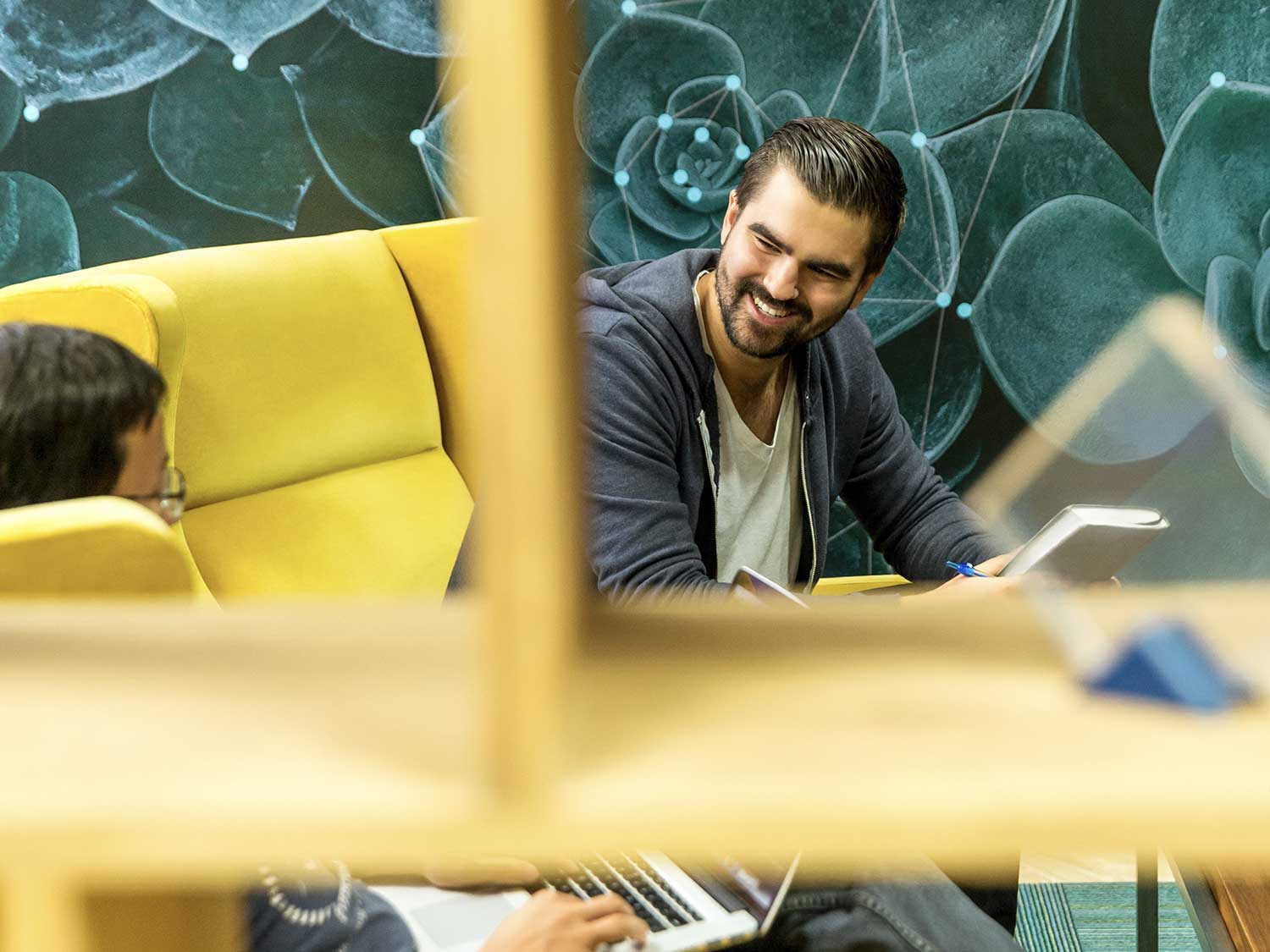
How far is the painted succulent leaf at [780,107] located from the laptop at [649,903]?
1584mm

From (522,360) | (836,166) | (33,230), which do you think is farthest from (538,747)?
(33,230)

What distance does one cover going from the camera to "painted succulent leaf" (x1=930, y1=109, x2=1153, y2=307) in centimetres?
210

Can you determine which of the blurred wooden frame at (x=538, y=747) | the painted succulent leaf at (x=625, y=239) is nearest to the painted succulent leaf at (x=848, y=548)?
the painted succulent leaf at (x=625, y=239)

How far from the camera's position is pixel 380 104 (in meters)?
2.06

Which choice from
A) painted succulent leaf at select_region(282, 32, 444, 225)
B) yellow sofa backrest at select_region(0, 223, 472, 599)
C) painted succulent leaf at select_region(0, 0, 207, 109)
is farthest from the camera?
painted succulent leaf at select_region(282, 32, 444, 225)

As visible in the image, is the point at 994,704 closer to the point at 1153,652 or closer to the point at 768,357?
the point at 1153,652

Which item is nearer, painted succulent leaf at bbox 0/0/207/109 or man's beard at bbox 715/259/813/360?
man's beard at bbox 715/259/813/360

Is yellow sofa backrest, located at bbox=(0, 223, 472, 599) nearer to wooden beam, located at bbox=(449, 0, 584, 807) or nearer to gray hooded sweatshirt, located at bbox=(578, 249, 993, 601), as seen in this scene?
gray hooded sweatshirt, located at bbox=(578, 249, 993, 601)

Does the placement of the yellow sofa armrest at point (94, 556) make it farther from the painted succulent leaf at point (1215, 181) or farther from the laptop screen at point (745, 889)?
the painted succulent leaf at point (1215, 181)

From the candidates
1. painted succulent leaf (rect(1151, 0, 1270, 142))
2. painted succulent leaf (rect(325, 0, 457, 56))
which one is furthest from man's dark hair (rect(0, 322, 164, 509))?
painted succulent leaf (rect(1151, 0, 1270, 142))

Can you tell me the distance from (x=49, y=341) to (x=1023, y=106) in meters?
1.76

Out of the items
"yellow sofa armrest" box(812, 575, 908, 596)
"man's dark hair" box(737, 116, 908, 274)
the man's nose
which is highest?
"man's dark hair" box(737, 116, 908, 274)

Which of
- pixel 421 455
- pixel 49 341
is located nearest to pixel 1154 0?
pixel 421 455

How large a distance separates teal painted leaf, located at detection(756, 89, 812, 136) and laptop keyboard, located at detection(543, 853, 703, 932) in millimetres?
1580
